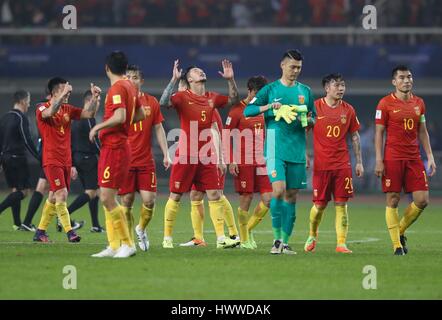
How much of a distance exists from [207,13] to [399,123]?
774 inches

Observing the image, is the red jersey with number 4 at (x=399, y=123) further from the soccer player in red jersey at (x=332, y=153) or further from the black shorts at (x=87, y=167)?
the black shorts at (x=87, y=167)

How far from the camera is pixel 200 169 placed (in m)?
15.2

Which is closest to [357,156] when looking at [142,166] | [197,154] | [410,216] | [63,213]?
[410,216]

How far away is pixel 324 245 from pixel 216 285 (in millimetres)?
5501

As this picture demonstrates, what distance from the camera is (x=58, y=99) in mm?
14352

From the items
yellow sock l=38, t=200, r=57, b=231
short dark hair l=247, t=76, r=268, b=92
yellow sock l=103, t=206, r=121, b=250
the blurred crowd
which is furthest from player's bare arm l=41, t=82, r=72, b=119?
the blurred crowd

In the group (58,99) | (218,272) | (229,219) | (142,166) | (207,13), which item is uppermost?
(207,13)

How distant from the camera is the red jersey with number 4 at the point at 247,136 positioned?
16000 mm

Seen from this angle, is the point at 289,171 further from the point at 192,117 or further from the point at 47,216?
the point at 47,216

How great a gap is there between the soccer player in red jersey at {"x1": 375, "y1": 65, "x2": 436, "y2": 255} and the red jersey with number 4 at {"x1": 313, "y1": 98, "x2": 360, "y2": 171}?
73cm

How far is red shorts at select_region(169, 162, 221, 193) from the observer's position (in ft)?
49.7

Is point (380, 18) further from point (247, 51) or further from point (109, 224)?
point (109, 224)

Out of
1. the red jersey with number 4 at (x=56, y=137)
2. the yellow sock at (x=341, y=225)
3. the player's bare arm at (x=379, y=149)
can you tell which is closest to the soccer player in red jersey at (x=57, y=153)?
the red jersey with number 4 at (x=56, y=137)

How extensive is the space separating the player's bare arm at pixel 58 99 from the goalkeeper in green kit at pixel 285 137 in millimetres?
2288
